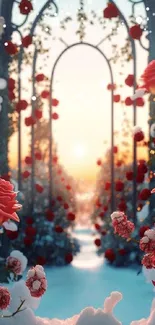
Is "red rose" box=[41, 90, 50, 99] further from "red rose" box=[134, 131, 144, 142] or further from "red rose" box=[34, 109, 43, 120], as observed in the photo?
"red rose" box=[134, 131, 144, 142]

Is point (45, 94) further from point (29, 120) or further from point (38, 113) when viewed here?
point (29, 120)

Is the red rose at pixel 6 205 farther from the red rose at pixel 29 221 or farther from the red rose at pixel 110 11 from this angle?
the red rose at pixel 29 221

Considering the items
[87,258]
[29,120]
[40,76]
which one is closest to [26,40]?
[40,76]

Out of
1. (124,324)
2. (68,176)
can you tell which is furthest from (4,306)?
(68,176)

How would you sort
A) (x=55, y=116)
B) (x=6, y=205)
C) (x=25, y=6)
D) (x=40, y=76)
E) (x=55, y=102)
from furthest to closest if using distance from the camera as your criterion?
1. (x=55, y=116)
2. (x=55, y=102)
3. (x=40, y=76)
4. (x=25, y=6)
5. (x=6, y=205)

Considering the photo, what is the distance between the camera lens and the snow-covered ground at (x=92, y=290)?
5269 millimetres

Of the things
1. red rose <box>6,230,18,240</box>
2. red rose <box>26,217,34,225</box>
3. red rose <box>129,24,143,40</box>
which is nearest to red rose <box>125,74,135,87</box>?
red rose <box>129,24,143,40</box>

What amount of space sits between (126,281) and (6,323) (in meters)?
3.35

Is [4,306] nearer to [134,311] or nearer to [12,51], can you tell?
[134,311]

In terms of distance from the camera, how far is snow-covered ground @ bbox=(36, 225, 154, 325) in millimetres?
5269

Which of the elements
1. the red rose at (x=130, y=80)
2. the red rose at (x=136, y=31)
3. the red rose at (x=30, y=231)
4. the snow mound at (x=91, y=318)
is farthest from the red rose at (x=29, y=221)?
the snow mound at (x=91, y=318)

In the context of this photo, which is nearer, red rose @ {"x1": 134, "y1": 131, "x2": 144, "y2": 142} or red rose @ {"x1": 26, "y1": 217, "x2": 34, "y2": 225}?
red rose @ {"x1": 134, "y1": 131, "x2": 144, "y2": 142}

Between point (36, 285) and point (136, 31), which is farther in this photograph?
point (136, 31)

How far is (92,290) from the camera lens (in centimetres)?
609
